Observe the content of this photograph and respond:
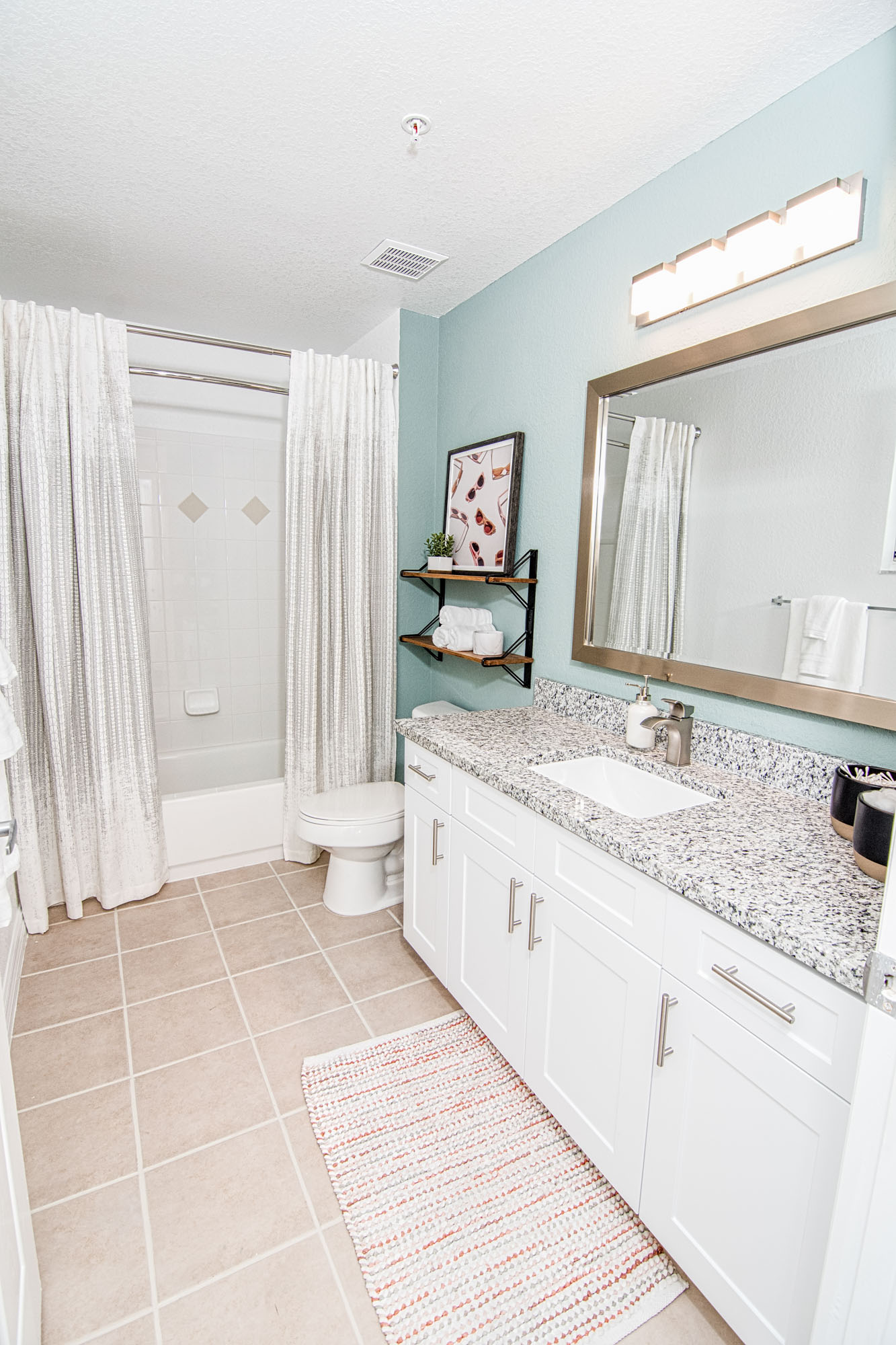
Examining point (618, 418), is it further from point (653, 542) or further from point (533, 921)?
point (533, 921)

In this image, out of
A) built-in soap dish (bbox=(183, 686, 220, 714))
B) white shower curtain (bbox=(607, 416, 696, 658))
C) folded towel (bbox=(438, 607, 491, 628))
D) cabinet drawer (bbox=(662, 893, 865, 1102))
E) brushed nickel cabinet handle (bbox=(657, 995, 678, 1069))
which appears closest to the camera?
cabinet drawer (bbox=(662, 893, 865, 1102))

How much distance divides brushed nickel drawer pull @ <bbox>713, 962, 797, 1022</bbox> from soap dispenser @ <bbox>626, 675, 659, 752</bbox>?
78 centimetres

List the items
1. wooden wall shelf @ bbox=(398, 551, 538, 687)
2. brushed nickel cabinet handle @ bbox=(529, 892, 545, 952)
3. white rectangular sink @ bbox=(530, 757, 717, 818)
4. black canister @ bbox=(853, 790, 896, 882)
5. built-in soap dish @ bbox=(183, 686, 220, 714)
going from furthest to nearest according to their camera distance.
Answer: built-in soap dish @ bbox=(183, 686, 220, 714) → wooden wall shelf @ bbox=(398, 551, 538, 687) → white rectangular sink @ bbox=(530, 757, 717, 818) → brushed nickel cabinet handle @ bbox=(529, 892, 545, 952) → black canister @ bbox=(853, 790, 896, 882)

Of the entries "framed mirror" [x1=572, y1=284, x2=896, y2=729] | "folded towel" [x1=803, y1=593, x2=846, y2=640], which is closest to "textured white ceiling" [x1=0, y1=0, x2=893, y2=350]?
"framed mirror" [x1=572, y1=284, x2=896, y2=729]

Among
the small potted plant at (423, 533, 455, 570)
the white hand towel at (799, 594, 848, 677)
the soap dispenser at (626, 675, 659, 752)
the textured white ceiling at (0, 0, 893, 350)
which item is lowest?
the soap dispenser at (626, 675, 659, 752)

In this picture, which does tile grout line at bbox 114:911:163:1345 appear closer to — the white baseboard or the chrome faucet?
→ the white baseboard

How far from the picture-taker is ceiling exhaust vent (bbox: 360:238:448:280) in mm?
2195

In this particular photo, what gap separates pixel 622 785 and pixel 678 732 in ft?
0.71

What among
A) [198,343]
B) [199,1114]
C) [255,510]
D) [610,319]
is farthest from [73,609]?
[610,319]

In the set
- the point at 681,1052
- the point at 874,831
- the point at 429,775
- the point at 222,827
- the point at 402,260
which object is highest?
the point at 402,260

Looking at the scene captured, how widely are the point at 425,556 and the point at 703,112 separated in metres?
1.82

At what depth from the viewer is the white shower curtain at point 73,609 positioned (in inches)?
87.3

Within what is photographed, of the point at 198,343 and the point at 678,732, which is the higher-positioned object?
the point at 198,343

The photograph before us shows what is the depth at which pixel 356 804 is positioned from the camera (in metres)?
2.53
